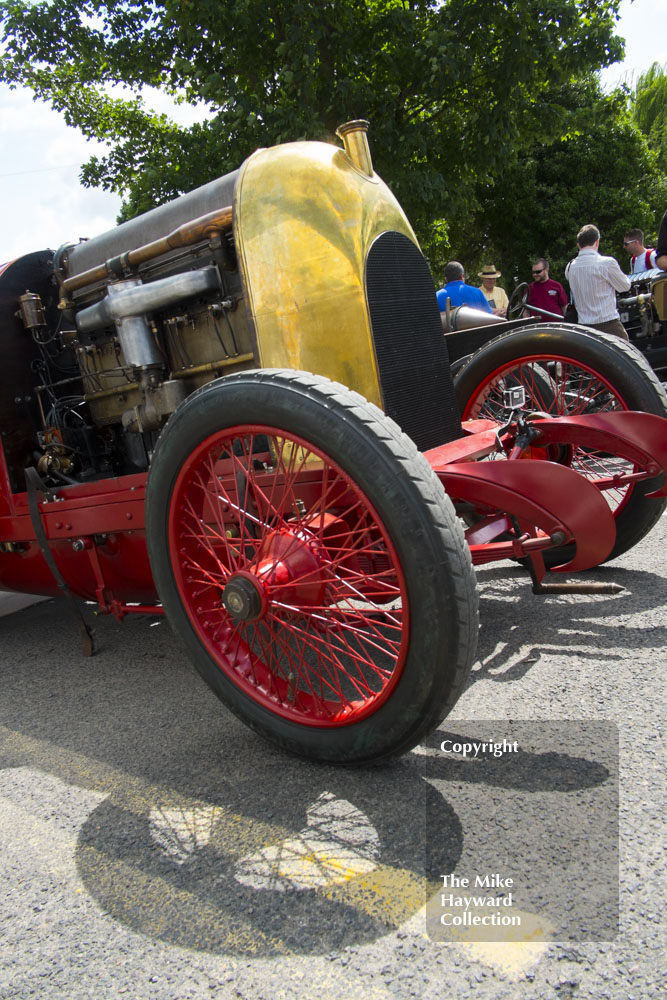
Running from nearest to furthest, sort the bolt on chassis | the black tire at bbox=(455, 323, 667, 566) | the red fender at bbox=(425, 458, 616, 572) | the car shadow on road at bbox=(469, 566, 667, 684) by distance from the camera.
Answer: the bolt on chassis
the red fender at bbox=(425, 458, 616, 572)
the car shadow on road at bbox=(469, 566, 667, 684)
the black tire at bbox=(455, 323, 667, 566)

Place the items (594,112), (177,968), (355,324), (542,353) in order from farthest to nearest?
(594,112) < (542,353) < (355,324) < (177,968)

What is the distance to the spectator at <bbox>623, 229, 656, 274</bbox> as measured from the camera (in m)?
8.45

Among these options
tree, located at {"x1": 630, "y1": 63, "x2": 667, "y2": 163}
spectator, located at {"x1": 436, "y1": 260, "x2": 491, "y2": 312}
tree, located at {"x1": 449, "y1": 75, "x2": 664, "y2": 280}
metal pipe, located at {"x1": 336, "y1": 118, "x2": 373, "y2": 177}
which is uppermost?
tree, located at {"x1": 630, "y1": 63, "x2": 667, "y2": 163}

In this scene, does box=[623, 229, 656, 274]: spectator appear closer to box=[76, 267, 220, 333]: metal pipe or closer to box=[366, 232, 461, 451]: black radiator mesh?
box=[366, 232, 461, 451]: black radiator mesh

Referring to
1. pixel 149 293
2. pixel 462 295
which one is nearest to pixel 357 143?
pixel 149 293

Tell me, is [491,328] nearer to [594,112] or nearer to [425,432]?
[425,432]

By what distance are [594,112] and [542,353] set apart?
345 inches

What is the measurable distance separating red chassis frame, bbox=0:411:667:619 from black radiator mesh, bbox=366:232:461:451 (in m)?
0.15

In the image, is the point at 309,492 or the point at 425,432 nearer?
the point at 309,492

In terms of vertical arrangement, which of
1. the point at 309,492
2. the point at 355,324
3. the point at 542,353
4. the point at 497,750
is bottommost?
the point at 497,750

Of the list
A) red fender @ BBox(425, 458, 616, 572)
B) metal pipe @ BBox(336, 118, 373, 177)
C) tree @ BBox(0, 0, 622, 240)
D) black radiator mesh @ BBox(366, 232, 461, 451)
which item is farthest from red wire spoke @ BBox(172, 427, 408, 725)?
tree @ BBox(0, 0, 622, 240)

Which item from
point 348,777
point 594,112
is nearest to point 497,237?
point 594,112

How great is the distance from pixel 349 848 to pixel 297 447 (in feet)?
3.62

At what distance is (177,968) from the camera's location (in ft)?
5.13
